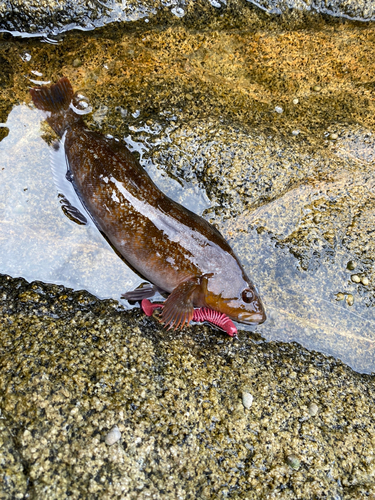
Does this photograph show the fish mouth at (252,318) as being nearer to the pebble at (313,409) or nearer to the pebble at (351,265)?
the pebble at (313,409)

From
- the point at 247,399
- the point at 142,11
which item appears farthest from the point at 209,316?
the point at 142,11

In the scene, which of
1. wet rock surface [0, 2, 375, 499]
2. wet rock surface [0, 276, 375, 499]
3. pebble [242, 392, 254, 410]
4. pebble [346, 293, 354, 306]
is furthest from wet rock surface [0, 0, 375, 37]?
pebble [242, 392, 254, 410]

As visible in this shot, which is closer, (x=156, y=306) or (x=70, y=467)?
(x=70, y=467)

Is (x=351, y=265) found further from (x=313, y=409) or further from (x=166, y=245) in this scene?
(x=166, y=245)

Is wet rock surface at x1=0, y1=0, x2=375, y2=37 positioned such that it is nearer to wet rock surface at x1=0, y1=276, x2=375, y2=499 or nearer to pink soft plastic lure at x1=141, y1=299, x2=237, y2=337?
wet rock surface at x1=0, y1=276, x2=375, y2=499

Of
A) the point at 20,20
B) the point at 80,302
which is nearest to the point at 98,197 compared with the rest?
the point at 80,302

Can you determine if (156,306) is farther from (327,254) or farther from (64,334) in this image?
(327,254)
